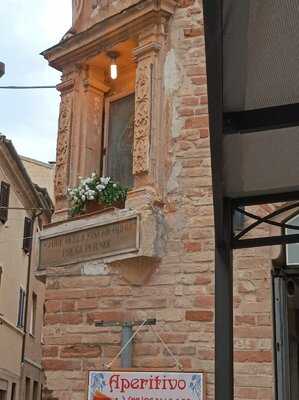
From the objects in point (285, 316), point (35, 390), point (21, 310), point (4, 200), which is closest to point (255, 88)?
point (285, 316)

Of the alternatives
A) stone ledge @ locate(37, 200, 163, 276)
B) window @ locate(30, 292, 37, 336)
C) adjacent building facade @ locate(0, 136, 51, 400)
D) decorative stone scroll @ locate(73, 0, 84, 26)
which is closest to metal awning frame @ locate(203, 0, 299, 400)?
stone ledge @ locate(37, 200, 163, 276)

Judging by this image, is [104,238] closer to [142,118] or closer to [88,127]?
[142,118]

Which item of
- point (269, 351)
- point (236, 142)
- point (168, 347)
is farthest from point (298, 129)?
point (168, 347)

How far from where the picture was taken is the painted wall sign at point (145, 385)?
6500 millimetres

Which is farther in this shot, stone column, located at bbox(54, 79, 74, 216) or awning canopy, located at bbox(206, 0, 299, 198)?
stone column, located at bbox(54, 79, 74, 216)

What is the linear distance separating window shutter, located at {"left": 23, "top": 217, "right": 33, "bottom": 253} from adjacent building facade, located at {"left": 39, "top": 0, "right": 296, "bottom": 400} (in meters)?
11.8

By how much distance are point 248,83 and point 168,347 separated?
13.9ft

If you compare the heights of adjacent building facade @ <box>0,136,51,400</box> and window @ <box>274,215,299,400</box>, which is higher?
adjacent building facade @ <box>0,136,51,400</box>

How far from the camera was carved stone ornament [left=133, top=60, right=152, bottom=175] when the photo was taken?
7500 mm

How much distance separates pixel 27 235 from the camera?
20203 millimetres

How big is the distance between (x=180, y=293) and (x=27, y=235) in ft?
45.1

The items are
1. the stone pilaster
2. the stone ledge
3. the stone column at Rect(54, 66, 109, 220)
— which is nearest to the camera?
the stone ledge

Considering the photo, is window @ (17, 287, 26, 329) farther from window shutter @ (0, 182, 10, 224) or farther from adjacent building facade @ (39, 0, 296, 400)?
adjacent building facade @ (39, 0, 296, 400)

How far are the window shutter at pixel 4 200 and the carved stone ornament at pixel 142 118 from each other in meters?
10.5
